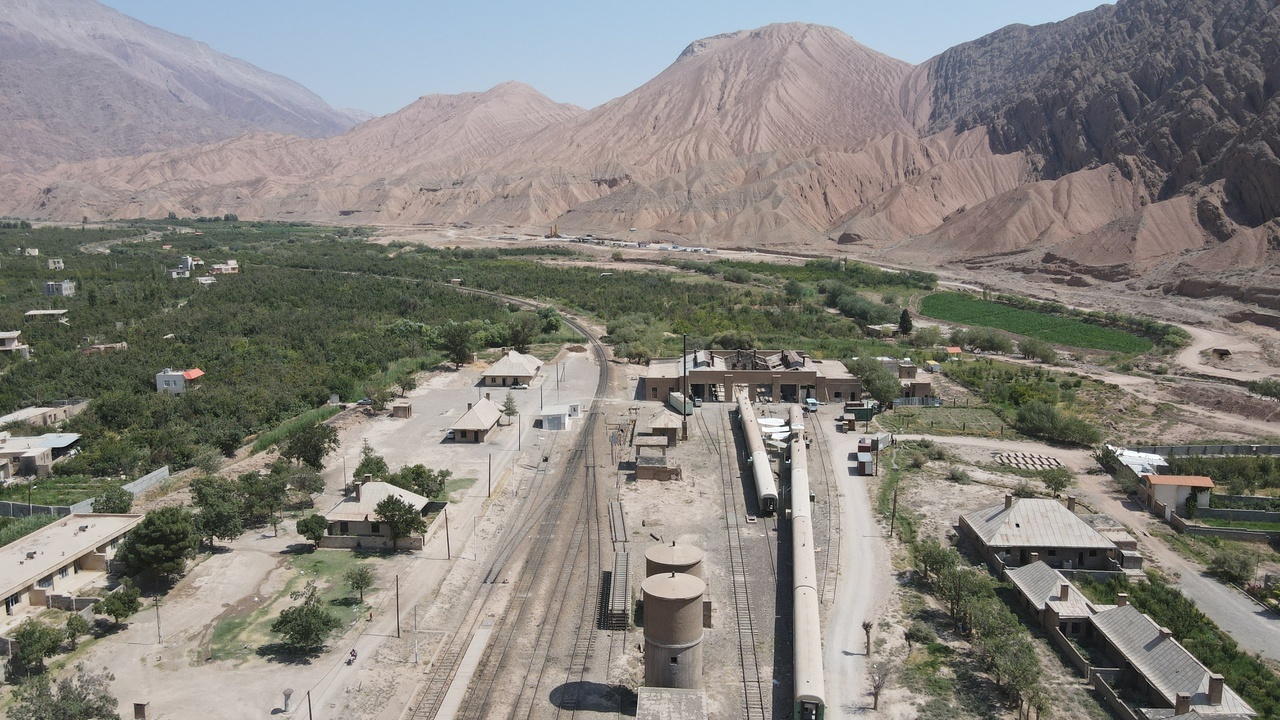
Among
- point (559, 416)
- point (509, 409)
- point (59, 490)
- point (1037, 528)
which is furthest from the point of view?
point (509, 409)

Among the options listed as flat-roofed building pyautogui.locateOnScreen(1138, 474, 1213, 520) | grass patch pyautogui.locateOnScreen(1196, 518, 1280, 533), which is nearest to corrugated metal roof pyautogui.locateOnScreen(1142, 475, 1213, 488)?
flat-roofed building pyautogui.locateOnScreen(1138, 474, 1213, 520)

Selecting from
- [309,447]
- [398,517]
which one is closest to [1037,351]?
[309,447]

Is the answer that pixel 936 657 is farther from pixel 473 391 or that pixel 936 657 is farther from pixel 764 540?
pixel 473 391

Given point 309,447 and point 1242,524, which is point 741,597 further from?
point 1242,524

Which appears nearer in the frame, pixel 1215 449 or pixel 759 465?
pixel 759 465

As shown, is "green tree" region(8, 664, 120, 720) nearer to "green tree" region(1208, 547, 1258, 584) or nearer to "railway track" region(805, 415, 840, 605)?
"railway track" region(805, 415, 840, 605)

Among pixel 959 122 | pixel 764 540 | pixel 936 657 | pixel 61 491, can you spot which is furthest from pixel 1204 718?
pixel 959 122
